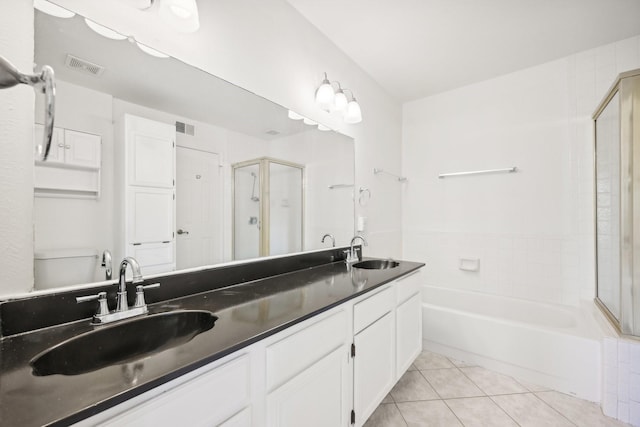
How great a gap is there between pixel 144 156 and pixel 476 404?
95.8 inches

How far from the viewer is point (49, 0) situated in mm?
941

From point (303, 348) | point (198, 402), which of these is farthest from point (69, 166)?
point (303, 348)

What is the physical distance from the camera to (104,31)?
106 centimetres

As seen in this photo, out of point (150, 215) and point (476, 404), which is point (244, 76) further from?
point (476, 404)

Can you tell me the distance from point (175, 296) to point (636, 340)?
103 inches

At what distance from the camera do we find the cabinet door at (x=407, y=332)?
181 cm

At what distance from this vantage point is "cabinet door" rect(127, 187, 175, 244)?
1.14 m

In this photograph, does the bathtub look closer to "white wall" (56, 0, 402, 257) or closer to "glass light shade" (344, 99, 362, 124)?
"white wall" (56, 0, 402, 257)

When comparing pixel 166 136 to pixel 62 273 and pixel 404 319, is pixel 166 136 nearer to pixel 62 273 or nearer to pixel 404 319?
pixel 62 273

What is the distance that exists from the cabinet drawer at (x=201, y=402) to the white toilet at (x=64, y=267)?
2.04 feet

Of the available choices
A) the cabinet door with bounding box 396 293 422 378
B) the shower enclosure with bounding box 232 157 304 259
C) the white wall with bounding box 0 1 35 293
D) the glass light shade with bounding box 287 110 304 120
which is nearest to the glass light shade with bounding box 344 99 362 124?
the glass light shade with bounding box 287 110 304 120

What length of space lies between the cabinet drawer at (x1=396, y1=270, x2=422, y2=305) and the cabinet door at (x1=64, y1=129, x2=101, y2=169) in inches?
66.6

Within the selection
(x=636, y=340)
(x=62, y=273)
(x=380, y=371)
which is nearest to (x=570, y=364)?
(x=636, y=340)

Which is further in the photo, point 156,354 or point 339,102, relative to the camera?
point 339,102
